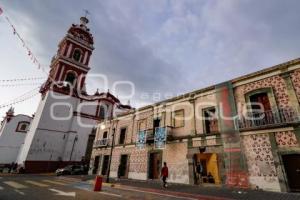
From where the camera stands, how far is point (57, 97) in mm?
29125

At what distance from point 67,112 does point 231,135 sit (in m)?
25.4

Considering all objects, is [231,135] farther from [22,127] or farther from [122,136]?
[22,127]

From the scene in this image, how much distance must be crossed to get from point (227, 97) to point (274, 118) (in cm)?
331

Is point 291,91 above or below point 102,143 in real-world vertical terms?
above

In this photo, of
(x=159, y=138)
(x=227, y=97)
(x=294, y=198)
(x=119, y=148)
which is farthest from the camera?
(x=119, y=148)

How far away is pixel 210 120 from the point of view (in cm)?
1414

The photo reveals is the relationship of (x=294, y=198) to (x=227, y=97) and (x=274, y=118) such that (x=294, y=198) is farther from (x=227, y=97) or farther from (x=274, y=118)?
(x=227, y=97)

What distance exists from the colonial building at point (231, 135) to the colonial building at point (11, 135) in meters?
27.3

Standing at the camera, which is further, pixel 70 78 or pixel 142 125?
pixel 70 78

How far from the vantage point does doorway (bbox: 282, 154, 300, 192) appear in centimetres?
972

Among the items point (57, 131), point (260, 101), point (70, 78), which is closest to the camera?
point (260, 101)

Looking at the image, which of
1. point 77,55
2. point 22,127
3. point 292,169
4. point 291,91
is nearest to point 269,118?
Answer: point 291,91

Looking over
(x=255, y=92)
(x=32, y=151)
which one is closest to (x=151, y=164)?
(x=255, y=92)

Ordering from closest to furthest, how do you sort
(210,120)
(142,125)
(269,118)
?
(269,118), (210,120), (142,125)
